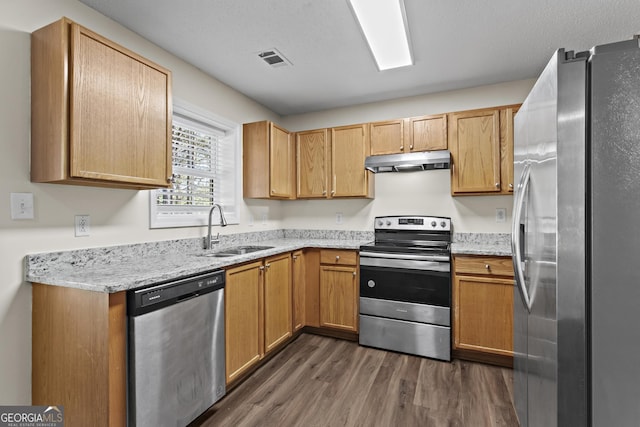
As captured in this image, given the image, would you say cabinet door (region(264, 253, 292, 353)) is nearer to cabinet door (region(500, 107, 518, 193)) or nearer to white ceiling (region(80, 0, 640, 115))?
white ceiling (region(80, 0, 640, 115))

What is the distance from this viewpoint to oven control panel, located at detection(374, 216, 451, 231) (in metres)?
3.16

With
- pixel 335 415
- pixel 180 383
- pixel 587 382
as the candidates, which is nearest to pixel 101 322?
pixel 180 383

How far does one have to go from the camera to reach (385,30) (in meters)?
2.18

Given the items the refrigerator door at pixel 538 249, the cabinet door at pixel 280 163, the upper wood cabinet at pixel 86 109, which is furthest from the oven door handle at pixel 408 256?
the upper wood cabinet at pixel 86 109

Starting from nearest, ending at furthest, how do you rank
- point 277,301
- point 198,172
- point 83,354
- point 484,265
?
1. point 83,354
2. point 484,265
3. point 277,301
4. point 198,172

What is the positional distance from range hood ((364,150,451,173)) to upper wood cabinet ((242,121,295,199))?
96 cm

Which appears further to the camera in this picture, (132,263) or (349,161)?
(349,161)

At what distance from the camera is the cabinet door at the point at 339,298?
298 cm

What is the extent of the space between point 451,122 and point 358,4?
1.54m

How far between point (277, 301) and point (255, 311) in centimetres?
34

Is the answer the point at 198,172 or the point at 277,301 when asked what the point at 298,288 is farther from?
the point at 198,172

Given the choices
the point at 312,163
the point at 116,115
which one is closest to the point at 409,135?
the point at 312,163

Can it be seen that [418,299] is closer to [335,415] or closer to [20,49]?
[335,415]

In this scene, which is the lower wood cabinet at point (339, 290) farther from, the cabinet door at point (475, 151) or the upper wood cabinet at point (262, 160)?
the cabinet door at point (475, 151)
